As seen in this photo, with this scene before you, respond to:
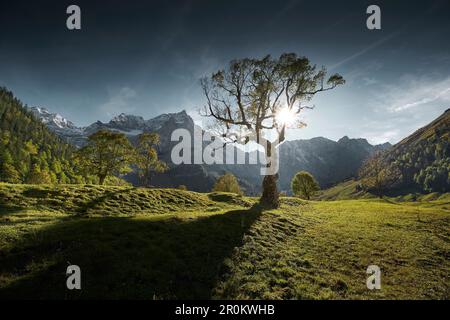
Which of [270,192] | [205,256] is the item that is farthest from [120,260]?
[270,192]

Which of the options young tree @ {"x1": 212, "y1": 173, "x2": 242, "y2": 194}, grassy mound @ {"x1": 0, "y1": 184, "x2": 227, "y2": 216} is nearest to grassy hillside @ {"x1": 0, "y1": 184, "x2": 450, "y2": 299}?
grassy mound @ {"x1": 0, "y1": 184, "x2": 227, "y2": 216}

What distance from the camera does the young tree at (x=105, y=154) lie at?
60656 millimetres

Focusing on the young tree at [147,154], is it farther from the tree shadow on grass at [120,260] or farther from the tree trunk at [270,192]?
the tree shadow on grass at [120,260]

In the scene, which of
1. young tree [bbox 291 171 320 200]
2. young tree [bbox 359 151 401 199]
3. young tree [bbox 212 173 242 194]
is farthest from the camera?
young tree [bbox 291 171 320 200]

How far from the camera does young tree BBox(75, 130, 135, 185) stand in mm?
60656

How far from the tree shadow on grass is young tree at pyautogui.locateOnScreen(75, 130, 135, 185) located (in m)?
47.2

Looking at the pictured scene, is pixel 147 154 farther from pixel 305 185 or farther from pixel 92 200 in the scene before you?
pixel 305 185

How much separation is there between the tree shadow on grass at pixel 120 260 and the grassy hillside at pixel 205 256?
48 mm

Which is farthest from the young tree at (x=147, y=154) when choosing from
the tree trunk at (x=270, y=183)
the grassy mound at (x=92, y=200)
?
the tree trunk at (x=270, y=183)

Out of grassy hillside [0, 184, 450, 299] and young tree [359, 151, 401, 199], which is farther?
young tree [359, 151, 401, 199]

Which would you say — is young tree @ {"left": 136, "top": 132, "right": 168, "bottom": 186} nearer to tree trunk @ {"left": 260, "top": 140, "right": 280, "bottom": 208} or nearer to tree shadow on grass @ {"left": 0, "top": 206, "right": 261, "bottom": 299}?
tree trunk @ {"left": 260, "top": 140, "right": 280, "bottom": 208}

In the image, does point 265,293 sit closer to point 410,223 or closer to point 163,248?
point 163,248

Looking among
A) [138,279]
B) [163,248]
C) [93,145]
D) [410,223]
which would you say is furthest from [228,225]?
[93,145]

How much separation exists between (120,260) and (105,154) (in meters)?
55.4
